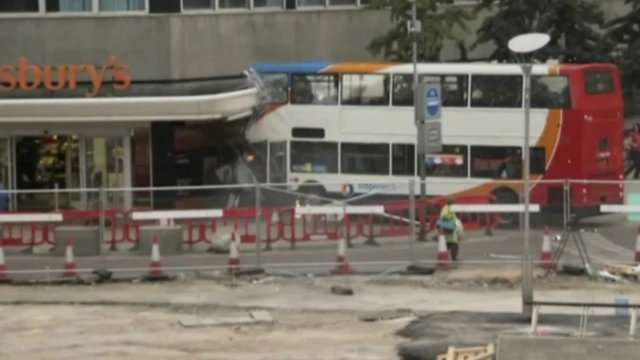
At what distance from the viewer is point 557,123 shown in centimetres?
3203

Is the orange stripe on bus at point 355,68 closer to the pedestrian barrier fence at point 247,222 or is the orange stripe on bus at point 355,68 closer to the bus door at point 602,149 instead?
the bus door at point 602,149

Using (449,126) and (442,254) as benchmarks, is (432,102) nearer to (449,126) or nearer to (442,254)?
(449,126)

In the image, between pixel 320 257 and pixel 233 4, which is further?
pixel 233 4

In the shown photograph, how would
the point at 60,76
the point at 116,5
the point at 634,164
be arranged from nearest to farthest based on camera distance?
the point at 60,76 → the point at 116,5 → the point at 634,164

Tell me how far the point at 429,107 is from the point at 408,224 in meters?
4.86

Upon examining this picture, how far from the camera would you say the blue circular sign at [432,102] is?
29.3 metres

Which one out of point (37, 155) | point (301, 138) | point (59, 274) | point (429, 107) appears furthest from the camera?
point (37, 155)

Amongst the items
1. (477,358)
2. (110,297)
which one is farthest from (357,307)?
(477,358)

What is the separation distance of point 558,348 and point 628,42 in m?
29.0

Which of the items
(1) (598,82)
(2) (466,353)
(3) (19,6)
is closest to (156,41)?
(3) (19,6)

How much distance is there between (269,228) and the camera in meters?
25.1

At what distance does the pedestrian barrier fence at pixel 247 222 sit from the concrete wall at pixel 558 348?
30.9 ft

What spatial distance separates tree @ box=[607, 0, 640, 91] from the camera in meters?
42.0

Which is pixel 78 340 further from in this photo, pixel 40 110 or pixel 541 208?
pixel 40 110
